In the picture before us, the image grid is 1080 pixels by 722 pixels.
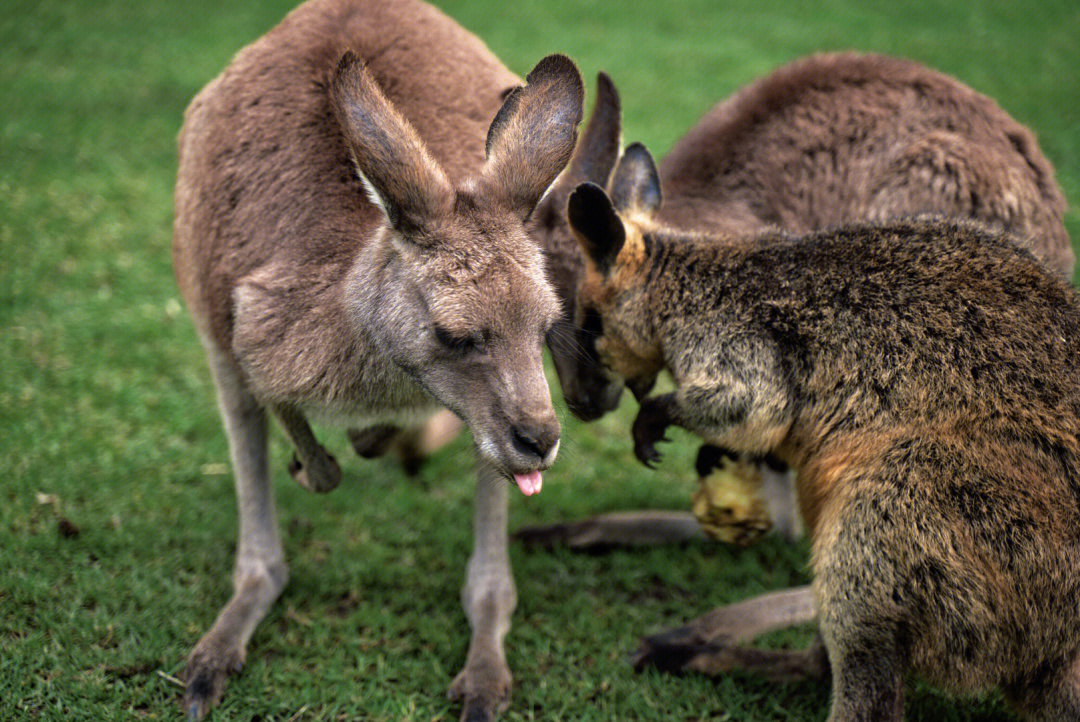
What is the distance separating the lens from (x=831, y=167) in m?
4.06

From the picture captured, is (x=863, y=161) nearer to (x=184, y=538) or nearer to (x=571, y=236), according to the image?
(x=571, y=236)

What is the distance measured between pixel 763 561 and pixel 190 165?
284cm

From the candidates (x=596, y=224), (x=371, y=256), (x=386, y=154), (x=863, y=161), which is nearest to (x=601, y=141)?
(x=596, y=224)

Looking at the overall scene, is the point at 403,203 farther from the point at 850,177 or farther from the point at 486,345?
the point at 850,177

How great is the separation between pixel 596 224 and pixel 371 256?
2.52 feet

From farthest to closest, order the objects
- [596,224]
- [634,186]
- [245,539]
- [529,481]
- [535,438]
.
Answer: [634,186], [245,539], [596,224], [529,481], [535,438]

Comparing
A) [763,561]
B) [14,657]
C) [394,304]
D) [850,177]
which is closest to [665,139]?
[850,177]

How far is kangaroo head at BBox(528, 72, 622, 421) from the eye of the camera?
3521 mm

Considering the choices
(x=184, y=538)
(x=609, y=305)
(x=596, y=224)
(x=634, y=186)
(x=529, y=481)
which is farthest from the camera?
(x=184, y=538)

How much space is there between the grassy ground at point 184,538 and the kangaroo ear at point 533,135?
1175mm

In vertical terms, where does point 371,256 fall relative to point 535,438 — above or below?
above

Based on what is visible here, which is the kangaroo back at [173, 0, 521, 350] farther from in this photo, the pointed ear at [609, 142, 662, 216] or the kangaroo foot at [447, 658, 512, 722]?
the kangaroo foot at [447, 658, 512, 722]

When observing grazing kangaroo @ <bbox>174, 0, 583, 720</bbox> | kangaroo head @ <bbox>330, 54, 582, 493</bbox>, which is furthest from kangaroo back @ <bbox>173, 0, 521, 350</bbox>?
kangaroo head @ <bbox>330, 54, 582, 493</bbox>

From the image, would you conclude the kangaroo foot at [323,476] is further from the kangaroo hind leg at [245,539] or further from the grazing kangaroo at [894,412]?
the grazing kangaroo at [894,412]
